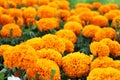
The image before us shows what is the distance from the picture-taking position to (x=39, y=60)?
10.8 feet

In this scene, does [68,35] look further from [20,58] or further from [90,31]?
[20,58]

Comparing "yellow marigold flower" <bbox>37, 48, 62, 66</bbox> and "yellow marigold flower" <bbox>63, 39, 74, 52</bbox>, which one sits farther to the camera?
"yellow marigold flower" <bbox>63, 39, 74, 52</bbox>

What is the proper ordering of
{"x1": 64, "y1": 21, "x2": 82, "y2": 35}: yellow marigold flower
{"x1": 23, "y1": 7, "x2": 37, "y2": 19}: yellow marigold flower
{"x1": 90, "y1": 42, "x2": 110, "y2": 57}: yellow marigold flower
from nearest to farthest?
{"x1": 90, "y1": 42, "x2": 110, "y2": 57}: yellow marigold flower → {"x1": 64, "y1": 21, "x2": 82, "y2": 35}: yellow marigold flower → {"x1": 23, "y1": 7, "x2": 37, "y2": 19}: yellow marigold flower

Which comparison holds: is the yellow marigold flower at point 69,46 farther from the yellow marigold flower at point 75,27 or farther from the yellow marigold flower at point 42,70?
the yellow marigold flower at point 42,70

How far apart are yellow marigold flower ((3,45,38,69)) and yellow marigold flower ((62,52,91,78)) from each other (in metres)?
0.33

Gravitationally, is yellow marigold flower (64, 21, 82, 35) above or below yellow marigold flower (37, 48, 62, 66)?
below

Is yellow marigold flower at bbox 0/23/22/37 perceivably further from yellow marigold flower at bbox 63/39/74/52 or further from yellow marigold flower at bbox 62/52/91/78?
yellow marigold flower at bbox 62/52/91/78

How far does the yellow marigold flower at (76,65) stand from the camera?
11.5 feet

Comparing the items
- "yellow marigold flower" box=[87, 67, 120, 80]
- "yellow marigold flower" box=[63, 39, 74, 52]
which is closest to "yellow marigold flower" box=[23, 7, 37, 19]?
"yellow marigold flower" box=[63, 39, 74, 52]

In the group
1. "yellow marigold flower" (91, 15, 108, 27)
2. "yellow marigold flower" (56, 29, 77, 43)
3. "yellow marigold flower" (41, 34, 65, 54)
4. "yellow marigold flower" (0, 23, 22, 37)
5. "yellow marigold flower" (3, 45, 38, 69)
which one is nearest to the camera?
"yellow marigold flower" (3, 45, 38, 69)

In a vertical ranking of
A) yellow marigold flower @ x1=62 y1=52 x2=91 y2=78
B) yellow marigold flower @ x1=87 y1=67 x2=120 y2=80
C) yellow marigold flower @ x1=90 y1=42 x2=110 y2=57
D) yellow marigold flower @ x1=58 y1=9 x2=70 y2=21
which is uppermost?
yellow marigold flower @ x1=87 y1=67 x2=120 y2=80

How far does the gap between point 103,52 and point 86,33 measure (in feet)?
3.94

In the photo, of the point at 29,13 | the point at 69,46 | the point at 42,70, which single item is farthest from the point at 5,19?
the point at 42,70

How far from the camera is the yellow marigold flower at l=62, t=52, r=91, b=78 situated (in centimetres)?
350
